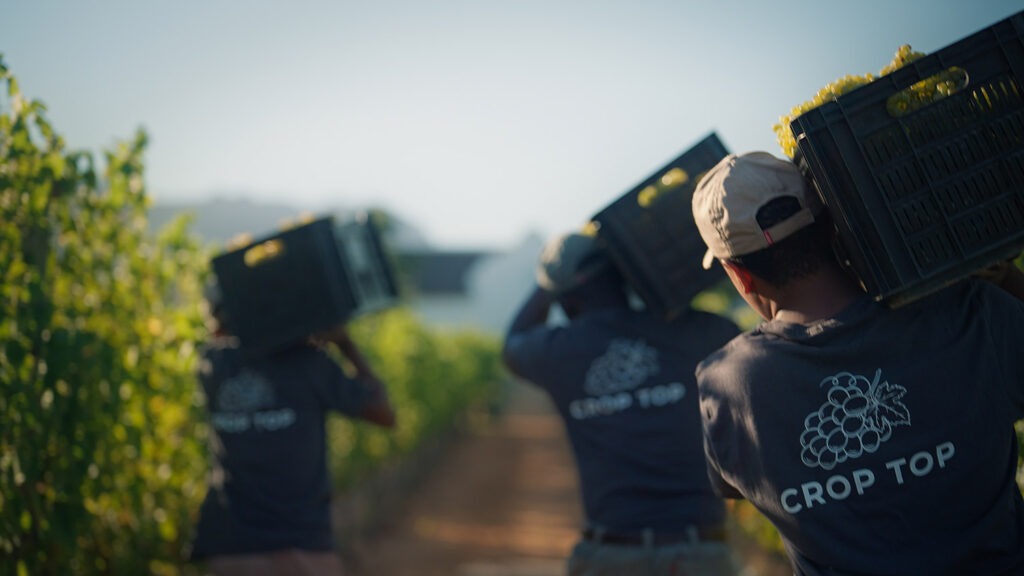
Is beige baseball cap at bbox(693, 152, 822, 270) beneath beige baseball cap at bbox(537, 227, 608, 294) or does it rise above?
beneath

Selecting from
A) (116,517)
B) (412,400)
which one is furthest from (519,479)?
(116,517)

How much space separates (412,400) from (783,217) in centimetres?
1060

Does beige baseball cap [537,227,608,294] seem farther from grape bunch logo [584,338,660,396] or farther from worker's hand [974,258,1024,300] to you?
worker's hand [974,258,1024,300]

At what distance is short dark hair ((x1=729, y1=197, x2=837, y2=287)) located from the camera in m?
1.90

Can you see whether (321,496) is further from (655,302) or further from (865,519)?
(865,519)

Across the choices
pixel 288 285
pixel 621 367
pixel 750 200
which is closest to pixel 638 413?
pixel 621 367

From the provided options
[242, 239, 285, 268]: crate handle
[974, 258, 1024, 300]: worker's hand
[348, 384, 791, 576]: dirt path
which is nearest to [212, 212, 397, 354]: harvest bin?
[242, 239, 285, 268]: crate handle

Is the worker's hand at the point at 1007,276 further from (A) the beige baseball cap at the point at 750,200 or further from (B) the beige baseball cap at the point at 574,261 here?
(B) the beige baseball cap at the point at 574,261

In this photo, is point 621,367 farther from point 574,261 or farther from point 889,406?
→ point 889,406

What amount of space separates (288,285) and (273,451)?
0.71 meters

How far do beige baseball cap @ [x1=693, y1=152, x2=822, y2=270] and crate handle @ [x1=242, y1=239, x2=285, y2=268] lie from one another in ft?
6.97

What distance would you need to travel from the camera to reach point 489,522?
1002cm

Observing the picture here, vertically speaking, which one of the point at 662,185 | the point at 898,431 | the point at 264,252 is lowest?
the point at 898,431

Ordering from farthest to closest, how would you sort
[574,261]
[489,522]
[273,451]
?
[489,522]
[273,451]
[574,261]
